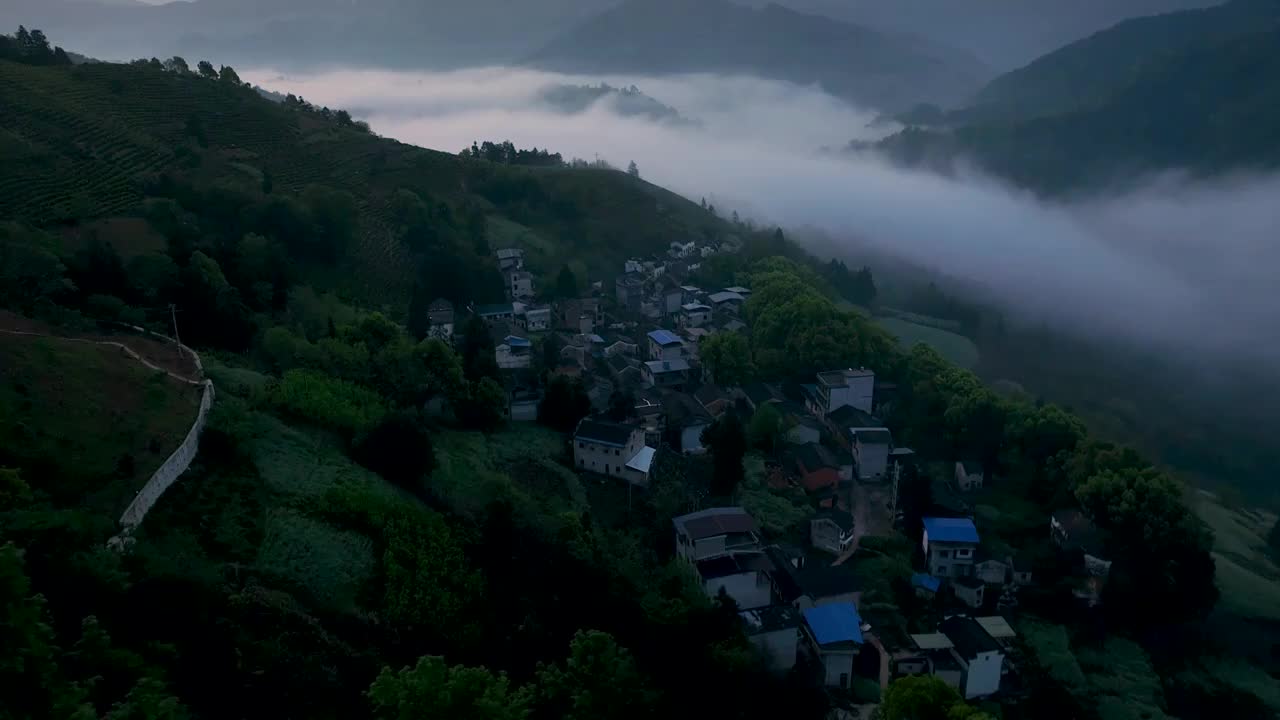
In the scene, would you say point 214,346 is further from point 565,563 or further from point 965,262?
point 965,262

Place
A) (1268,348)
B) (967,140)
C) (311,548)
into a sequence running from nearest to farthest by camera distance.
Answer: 1. (311,548)
2. (1268,348)
3. (967,140)

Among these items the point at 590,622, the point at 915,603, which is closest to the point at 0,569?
A: the point at 590,622

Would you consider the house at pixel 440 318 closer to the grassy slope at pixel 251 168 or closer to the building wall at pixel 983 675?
the grassy slope at pixel 251 168

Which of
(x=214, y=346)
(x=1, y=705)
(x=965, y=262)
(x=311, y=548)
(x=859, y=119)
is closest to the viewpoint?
(x=1, y=705)

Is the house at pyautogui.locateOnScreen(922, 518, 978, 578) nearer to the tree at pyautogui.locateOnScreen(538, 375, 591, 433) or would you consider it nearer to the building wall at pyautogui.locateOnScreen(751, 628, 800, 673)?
the building wall at pyautogui.locateOnScreen(751, 628, 800, 673)

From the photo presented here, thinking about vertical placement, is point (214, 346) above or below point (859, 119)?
below

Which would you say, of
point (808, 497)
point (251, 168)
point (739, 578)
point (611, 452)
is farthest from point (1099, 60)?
point (739, 578)

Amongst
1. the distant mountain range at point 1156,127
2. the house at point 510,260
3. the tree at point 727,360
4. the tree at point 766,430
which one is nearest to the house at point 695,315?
the tree at point 727,360

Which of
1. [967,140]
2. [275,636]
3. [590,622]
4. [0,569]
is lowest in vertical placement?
[590,622]
